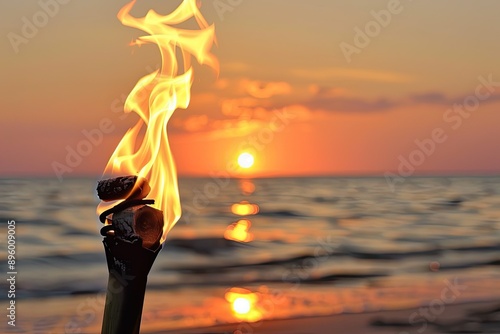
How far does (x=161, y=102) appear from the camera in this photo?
417 cm

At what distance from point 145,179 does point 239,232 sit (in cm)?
2312

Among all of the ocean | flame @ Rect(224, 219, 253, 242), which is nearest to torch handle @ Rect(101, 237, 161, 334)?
the ocean

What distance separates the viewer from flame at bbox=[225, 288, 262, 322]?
11.1m

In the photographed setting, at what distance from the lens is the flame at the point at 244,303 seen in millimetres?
11070

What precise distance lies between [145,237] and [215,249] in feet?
61.7

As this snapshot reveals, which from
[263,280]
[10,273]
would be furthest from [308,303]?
[10,273]

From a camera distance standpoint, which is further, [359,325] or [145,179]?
[359,325]

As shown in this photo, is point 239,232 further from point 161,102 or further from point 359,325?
point 161,102

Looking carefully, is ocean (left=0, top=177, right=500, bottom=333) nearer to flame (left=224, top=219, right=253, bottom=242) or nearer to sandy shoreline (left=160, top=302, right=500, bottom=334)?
flame (left=224, top=219, right=253, bottom=242)

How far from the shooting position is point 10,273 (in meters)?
16.3

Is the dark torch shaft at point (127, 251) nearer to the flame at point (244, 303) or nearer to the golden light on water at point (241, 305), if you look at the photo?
the flame at point (244, 303)

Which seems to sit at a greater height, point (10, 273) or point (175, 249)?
point (175, 249)

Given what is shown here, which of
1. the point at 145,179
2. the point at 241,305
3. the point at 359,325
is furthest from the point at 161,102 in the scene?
the point at 241,305

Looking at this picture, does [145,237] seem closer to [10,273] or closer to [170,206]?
[170,206]
